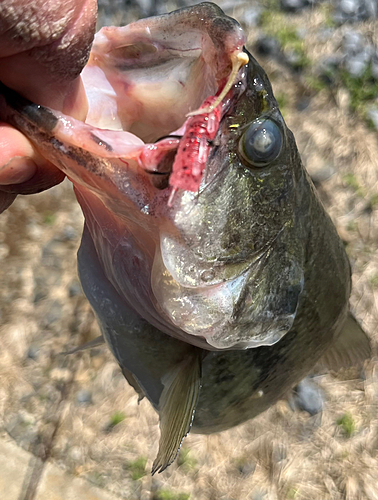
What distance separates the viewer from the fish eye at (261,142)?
0.84 metres

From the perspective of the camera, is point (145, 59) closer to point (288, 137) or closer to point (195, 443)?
point (288, 137)

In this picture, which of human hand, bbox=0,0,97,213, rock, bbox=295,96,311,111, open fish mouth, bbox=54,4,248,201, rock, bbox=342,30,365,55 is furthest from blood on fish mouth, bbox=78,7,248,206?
rock, bbox=342,30,365,55

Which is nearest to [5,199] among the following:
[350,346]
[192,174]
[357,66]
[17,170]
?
[17,170]

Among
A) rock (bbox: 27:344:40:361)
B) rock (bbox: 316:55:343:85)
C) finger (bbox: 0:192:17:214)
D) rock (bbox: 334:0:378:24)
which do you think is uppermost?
finger (bbox: 0:192:17:214)

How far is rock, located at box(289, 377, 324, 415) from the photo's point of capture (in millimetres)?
2902

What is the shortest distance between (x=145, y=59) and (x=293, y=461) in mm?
2672

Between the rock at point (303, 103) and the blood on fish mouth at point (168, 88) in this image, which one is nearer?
the blood on fish mouth at point (168, 88)

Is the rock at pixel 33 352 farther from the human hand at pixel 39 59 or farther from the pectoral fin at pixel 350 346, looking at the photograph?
the human hand at pixel 39 59

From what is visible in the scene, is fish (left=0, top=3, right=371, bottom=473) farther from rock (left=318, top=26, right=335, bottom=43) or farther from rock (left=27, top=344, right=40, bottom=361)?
rock (left=318, top=26, right=335, bottom=43)

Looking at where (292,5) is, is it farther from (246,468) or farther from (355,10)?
(246,468)

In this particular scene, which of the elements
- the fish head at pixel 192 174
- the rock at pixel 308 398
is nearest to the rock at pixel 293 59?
the rock at pixel 308 398

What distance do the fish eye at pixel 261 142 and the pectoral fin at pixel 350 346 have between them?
99 centimetres

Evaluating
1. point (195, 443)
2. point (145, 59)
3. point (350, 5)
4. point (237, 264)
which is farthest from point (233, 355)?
point (350, 5)

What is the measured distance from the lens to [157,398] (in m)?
1.49
